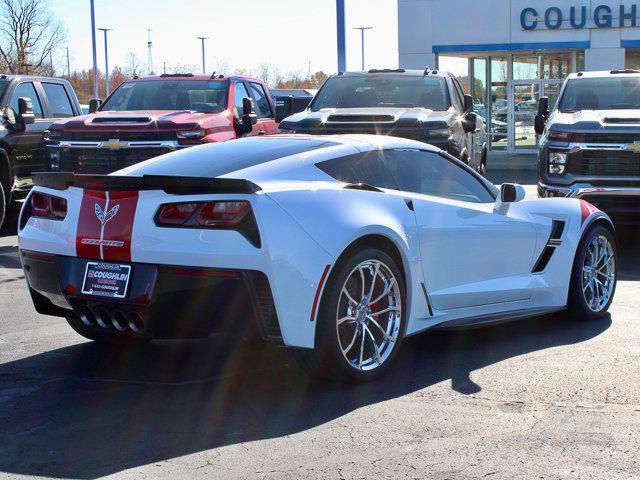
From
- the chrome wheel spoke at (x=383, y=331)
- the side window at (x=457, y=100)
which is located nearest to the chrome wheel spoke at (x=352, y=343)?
the chrome wheel spoke at (x=383, y=331)

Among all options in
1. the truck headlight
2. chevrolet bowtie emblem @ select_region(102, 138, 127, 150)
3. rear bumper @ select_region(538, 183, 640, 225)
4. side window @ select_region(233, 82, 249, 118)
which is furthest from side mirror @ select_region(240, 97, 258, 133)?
rear bumper @ select_region(538, 183, 640, 225)

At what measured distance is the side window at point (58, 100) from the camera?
14.4 meters

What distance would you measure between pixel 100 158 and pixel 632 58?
21.0 m

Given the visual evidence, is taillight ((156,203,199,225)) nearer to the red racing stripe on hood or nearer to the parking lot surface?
the red racing stripe on hood

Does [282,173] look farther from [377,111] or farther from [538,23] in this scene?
[538,23]

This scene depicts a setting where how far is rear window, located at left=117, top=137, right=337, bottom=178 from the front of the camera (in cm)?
559

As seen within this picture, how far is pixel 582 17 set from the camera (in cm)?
2733

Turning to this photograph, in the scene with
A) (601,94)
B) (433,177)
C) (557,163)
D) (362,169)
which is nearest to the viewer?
(362,169)

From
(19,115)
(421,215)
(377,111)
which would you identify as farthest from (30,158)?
(421,215)

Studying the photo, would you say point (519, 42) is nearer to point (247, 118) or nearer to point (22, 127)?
point (247, 118)

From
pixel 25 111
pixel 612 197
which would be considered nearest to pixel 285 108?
pixel 25 111

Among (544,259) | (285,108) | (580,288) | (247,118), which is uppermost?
(285,108)

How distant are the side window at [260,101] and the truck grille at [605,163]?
508 centimetres

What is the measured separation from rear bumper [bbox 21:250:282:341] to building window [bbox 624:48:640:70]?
2534 centimetres
